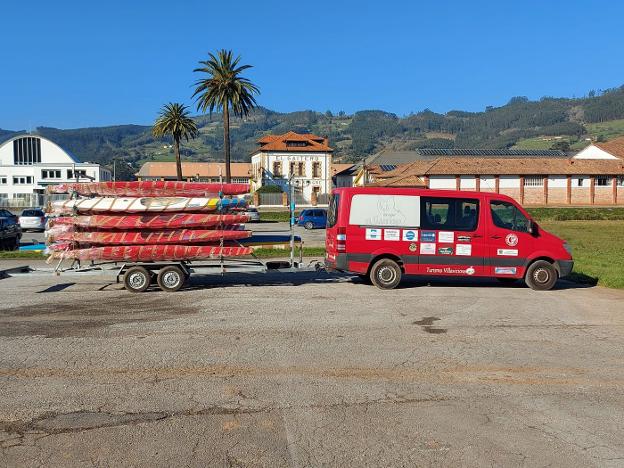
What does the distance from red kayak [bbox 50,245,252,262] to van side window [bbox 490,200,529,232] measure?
20.7 ft

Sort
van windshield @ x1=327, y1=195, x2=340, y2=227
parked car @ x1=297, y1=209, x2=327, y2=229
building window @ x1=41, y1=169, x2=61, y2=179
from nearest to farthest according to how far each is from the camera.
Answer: van windshield @ x1=327, y1=195, x2=340, y2=227, parked car @ x1=297, y1=209, x2=327, y2=229, building window @ x1=41, y1=169, x2=61, y2=179

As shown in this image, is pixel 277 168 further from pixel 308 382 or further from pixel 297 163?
pixel 308 382

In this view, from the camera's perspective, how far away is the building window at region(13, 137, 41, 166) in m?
102

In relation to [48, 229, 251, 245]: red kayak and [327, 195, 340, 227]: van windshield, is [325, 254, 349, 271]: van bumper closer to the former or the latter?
[327, 195, 340, 227]: van windshield

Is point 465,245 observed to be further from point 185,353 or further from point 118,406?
point 118,406

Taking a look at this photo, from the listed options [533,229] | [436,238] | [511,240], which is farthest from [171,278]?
[533,229]

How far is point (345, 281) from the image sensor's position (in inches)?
627

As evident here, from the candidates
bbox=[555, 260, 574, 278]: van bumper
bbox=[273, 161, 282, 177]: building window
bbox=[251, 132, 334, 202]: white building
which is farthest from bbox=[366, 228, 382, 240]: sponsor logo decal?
bbox=[273, 161, 282, 177]: building window

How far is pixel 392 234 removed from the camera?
14641 millimetres

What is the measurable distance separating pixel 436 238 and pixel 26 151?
333ft

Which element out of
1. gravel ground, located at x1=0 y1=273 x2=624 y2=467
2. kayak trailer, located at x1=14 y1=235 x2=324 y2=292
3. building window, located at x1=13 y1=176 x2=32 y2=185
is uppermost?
building window, located at x1=13 y1=176 x2=32 y2=185

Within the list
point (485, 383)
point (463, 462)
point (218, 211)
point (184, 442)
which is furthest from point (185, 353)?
point (218, 211)

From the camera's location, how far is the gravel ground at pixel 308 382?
18.1ft

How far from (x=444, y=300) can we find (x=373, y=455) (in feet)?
27.0
